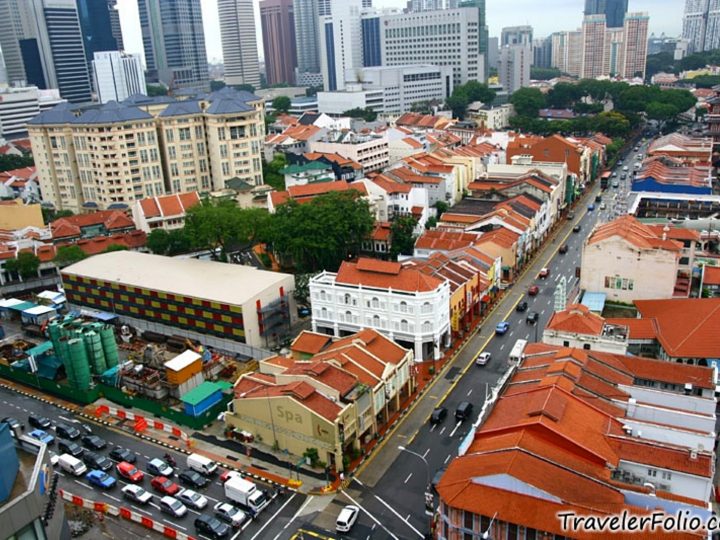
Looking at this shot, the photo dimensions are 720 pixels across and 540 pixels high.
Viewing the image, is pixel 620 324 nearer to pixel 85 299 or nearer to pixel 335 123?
pixel 85 299

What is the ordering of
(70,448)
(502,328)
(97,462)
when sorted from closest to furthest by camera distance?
(97,462) < (70,448) < (502,328)

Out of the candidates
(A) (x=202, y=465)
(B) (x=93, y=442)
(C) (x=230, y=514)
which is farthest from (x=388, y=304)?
(B) (x=93, y=442)

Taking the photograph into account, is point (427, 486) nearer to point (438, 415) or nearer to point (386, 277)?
point (438, 415)

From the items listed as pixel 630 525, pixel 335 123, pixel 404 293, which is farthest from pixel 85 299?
pixel 335 123

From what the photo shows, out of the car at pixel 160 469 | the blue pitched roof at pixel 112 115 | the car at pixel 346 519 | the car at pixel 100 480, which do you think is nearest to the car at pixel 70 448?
the car at pixel 100 480

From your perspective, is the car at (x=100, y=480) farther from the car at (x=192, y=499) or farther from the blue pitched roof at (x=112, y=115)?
the blue pitched roof at (x=112, y=115)

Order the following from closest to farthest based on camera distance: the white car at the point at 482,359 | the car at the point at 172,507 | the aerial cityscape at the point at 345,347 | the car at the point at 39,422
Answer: the aerial cityscape at the point at 345,347
the car at the point at 172,507
the car at the point at 39,422
the white car at the point at 482,359

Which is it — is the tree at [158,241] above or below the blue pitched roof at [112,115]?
below
